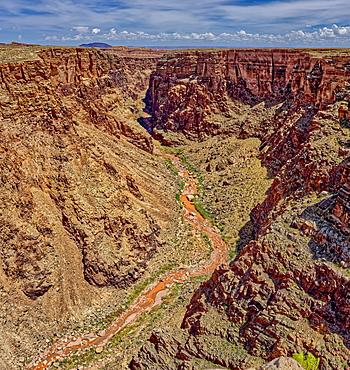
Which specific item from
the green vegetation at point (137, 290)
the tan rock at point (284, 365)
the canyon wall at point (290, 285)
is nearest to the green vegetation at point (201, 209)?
the canyon wall at point (290, 285)

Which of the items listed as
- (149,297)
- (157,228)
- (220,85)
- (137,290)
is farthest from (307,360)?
(220,85)

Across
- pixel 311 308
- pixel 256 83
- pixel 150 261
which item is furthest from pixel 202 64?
pixel 311 308

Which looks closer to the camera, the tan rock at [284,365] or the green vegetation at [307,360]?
the tan rock at [284,365]

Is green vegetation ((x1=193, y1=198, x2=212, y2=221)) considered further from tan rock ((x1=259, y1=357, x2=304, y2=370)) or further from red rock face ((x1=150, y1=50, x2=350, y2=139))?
tan rock ((x1=259, y1=357, x2=304, y2=370))

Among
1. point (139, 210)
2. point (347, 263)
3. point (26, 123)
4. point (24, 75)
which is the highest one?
point (24, 75)

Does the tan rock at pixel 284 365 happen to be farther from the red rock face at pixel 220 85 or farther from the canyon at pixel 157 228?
the red rock face at pixel 220 85

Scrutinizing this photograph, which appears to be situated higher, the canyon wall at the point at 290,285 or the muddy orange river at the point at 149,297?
the canyon wall at the point at 290,285

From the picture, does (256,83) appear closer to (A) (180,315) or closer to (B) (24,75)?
(B) (24,75)
